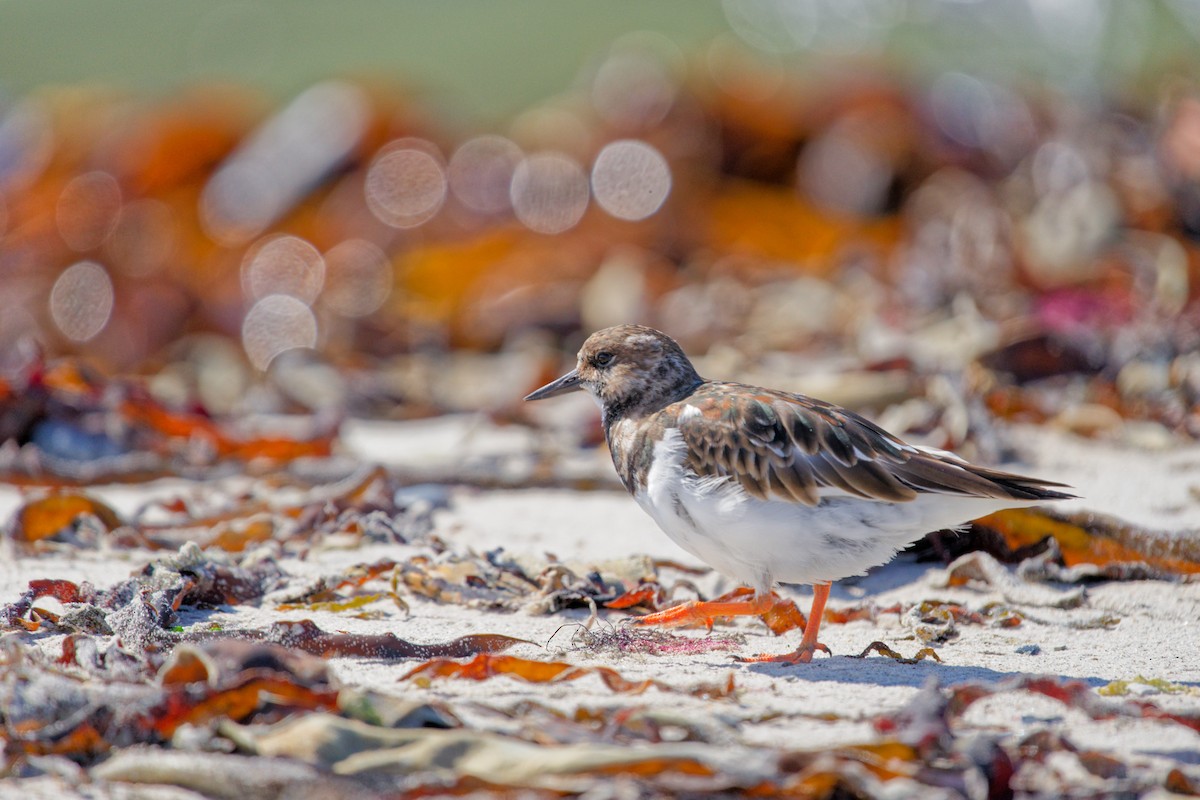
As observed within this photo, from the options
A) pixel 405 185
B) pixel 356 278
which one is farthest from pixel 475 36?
pixel 356 278

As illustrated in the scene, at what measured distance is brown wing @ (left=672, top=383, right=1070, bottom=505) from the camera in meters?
2.39

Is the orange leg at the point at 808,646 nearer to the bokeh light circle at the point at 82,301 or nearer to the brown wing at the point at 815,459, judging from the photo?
the brown wing at the point at 815,459

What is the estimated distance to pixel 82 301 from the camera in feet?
23.5

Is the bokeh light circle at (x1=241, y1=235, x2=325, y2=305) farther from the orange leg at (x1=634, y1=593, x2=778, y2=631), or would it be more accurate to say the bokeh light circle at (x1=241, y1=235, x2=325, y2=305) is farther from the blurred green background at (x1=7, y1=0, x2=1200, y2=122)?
the orange leg at (x1=634, y1=593, x2=778, y2=631)

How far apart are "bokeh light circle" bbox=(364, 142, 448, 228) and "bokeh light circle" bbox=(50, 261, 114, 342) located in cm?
176

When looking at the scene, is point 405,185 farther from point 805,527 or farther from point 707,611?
point 805,527

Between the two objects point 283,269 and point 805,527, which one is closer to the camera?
point 805,527

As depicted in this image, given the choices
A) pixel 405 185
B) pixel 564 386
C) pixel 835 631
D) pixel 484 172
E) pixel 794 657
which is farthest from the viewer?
pixel 484 172

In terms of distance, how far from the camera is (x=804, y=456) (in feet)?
8.03

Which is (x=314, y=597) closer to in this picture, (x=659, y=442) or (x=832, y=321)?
(x=659, y=442)

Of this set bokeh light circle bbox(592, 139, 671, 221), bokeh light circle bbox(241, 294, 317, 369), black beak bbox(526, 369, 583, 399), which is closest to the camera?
black beak bbox(526, 369, 583, 399)

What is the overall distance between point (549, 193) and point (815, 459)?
569 cm

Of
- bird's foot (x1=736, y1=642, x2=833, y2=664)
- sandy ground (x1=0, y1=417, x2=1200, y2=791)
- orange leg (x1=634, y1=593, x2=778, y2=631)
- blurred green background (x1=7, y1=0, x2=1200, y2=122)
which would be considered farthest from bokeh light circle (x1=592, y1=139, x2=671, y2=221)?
bird's foot (x1=736, y1=642, x2=833, y2=664)

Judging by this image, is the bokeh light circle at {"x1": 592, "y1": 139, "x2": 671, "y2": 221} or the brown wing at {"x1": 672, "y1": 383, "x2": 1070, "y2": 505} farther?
the bokeh light circle at {"x1": 592, "y1": 139, "x2": 671, "y2": 221}
